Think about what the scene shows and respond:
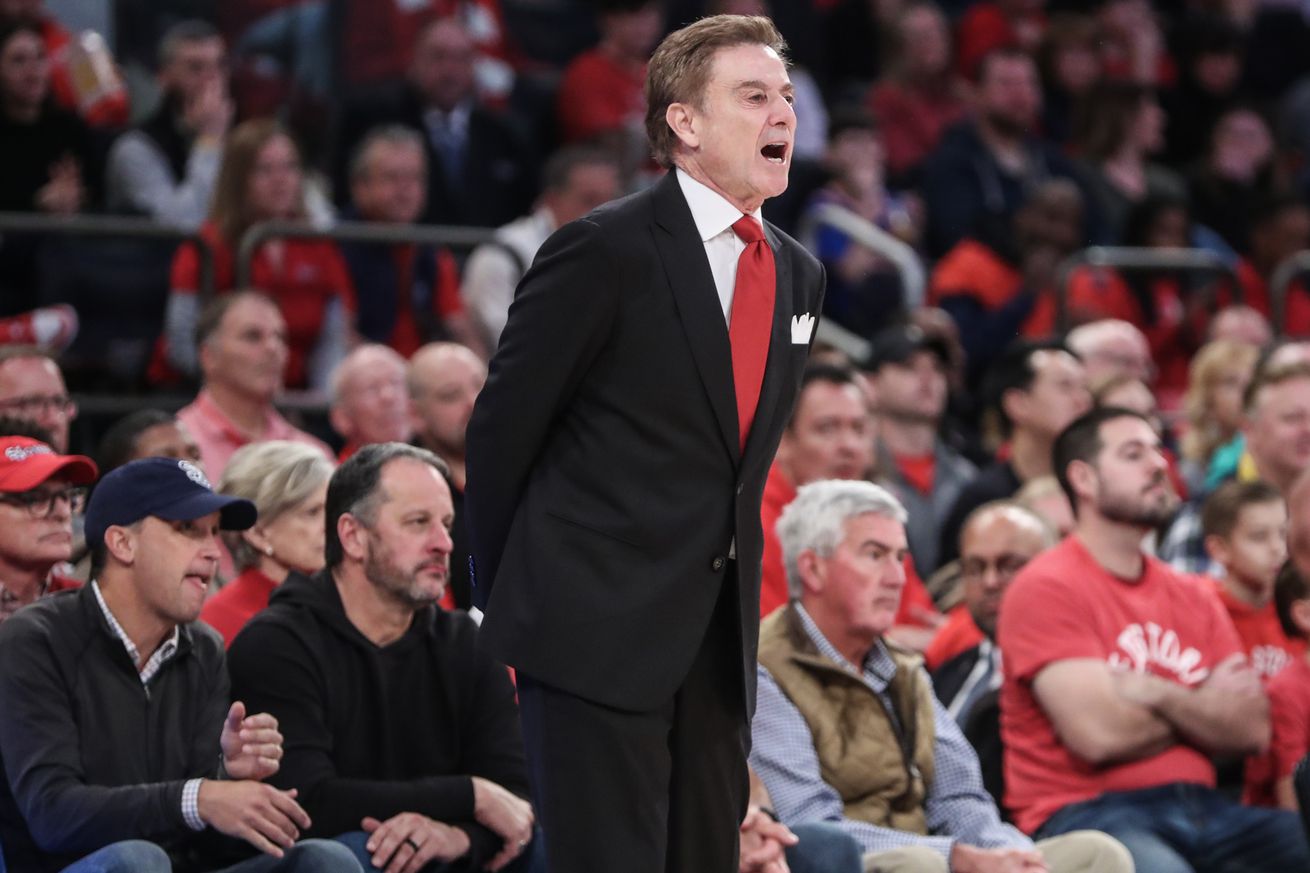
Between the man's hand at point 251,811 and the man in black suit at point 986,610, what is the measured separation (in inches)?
94.1

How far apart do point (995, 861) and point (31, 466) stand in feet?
7.93

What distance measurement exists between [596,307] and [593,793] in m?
0.76

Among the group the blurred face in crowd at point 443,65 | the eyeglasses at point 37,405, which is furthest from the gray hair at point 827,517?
the blurred face in crowd at point 443,65

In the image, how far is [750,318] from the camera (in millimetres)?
3439

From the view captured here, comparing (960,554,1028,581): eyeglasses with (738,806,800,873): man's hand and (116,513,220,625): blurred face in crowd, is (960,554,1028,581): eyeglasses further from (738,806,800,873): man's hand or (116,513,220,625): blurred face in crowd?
(116,513,220,625): blurred face in crowd

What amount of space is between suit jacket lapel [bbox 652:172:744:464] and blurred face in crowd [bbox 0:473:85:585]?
6.59 ft

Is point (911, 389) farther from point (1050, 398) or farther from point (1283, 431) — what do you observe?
point (1283, 431)

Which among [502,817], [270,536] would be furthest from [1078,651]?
[270,536]

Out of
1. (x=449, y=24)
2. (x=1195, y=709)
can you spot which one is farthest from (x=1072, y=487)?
(x=449, y=24)

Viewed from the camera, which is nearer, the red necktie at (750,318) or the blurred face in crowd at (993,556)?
the red necktie at (750,318)

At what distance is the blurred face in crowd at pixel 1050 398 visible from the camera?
7539 millimetres

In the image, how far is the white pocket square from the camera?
3.53m

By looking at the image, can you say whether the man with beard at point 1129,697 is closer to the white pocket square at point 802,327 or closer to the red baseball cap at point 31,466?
the white pocket square at point 802,327

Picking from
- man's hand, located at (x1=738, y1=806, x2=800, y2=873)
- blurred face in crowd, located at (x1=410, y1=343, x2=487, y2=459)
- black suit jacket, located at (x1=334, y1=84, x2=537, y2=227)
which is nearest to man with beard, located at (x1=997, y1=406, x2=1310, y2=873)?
man's hand, located at (x1=738, y1=806, x2=800, y2=873)
